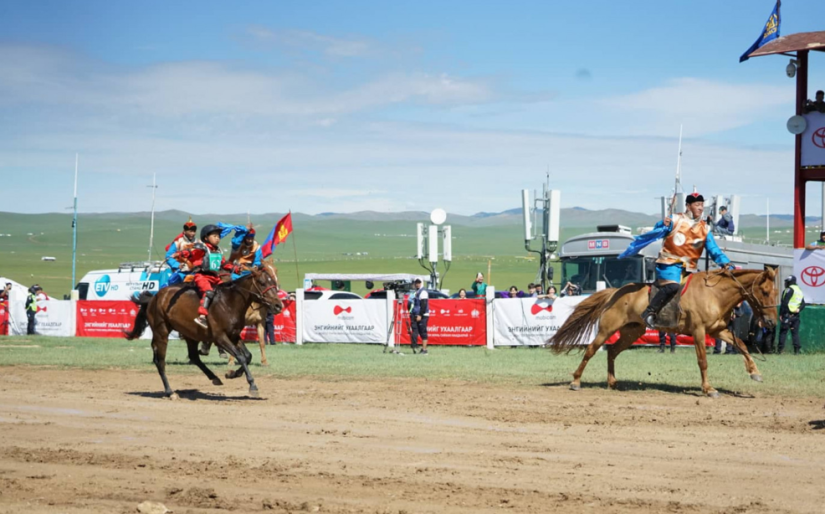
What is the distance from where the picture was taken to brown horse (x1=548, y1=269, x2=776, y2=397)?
1295 centimetres

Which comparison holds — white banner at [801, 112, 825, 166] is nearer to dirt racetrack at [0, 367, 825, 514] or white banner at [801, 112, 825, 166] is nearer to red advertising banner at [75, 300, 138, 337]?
dirt racetrack at [0, 367, 825, 514]

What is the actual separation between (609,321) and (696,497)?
24.0 feet

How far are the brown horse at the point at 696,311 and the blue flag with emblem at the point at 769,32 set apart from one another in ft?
28.1

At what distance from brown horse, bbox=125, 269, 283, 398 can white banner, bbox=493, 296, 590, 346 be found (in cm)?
1098

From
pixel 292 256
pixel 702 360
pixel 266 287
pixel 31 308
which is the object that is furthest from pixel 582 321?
pixel 292 256

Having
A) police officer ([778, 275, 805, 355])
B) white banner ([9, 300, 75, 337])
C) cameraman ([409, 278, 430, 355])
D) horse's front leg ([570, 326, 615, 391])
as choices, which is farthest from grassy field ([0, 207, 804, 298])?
horse's front leg ([570, 326, 615, 391])

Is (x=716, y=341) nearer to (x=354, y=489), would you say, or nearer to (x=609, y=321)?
(x=609, y=321)

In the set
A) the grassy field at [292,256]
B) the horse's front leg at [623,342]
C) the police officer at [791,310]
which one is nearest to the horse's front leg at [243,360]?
the horse's front leg at [623,342]

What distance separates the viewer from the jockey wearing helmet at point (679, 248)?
12.9 metres

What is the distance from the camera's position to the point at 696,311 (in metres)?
13.2

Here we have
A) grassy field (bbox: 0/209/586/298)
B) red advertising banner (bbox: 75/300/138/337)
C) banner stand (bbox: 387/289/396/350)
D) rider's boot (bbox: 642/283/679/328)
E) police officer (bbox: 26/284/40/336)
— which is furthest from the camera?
grassy field (bbox: 0/209/586/298)

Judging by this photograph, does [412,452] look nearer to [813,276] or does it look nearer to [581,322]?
[581,322]

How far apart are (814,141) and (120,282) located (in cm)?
2332

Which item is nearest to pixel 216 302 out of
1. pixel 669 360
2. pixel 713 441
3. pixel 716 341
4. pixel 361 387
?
pixel 361 387
